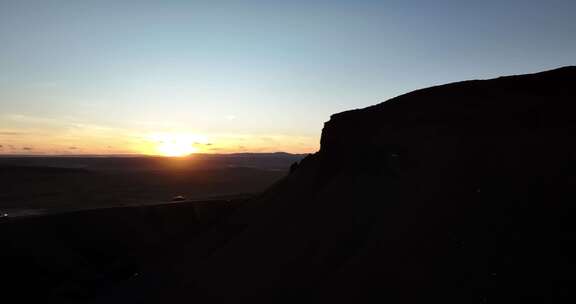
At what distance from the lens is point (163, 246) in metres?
20.3

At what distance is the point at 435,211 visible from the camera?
7027mm

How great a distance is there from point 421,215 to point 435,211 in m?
0.25

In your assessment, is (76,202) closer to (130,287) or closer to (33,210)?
(33,210)

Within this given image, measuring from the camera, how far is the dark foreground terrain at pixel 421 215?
573 cm

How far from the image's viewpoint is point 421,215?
23.5 feet

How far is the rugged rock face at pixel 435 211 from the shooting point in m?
5.73

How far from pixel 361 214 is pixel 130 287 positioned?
345 inches

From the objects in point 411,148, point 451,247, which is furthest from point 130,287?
point 451,247

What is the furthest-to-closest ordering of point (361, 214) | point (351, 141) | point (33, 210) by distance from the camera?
point (33, 210) → point (351, 141) → point (361, 214)

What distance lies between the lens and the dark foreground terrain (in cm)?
573

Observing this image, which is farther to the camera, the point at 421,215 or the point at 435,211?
the point at 421,215

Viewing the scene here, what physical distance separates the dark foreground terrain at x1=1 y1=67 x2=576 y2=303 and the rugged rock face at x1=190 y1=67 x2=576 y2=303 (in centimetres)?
2

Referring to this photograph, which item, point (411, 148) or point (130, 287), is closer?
point (411, 148)

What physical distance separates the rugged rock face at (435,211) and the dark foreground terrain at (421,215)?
23 mm
